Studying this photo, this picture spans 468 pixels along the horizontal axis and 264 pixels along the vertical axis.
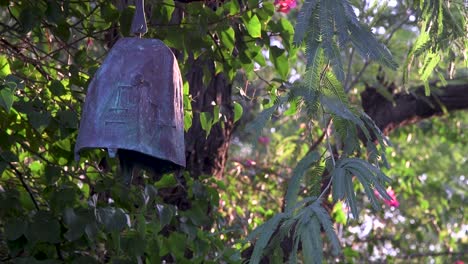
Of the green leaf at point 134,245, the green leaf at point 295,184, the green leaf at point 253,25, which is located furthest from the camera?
the green leaf at point 253,25

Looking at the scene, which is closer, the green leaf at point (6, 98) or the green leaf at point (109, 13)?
the green leaf at point (6, 98)

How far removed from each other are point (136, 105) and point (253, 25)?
123 cm

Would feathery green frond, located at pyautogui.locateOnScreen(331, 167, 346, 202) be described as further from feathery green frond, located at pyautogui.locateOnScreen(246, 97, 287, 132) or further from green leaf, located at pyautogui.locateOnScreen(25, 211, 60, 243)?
green leaf, located at pyautogui.locateOnScreen(25, 211, 60, 243)

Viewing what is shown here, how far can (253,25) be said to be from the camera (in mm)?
3635

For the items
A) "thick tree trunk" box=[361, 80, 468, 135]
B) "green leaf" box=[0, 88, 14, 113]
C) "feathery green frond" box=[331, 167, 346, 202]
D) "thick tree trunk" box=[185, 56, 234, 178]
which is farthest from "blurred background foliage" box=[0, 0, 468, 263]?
"thick tree trunk" box=[361, 80, 468, 135]

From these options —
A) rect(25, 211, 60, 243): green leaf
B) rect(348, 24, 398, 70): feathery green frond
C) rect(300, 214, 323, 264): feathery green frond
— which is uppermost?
rect(348, 24, 398, 70): feathery green frond

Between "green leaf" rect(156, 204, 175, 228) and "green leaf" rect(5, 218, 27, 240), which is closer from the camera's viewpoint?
"green leaf" rect(5, 218, 27, 240)

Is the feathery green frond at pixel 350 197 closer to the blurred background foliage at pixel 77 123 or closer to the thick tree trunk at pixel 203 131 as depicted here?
the blurred background foliage at pixel 77 123

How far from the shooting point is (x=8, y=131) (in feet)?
11.9

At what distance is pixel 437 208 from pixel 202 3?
3.86 meters

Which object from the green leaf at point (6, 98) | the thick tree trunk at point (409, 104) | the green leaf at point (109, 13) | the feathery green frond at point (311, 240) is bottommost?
the thick tree trunk at point (409, 104)

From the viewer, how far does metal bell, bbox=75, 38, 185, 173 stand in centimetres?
244

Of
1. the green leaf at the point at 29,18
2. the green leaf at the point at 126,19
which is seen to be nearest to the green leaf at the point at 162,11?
the green leaf at the point at 126,19

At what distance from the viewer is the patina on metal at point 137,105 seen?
8.00ft
